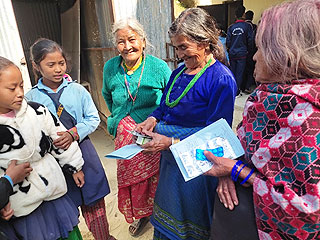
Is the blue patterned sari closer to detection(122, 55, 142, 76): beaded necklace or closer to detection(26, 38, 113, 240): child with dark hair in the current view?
detection(26, 38, 113, 240): child with dark hair

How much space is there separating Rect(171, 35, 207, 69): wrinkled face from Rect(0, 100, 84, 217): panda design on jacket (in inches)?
36.4

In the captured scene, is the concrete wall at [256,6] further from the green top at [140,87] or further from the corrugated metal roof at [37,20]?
the green top at [140,87]

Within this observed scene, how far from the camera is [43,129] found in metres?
1.38

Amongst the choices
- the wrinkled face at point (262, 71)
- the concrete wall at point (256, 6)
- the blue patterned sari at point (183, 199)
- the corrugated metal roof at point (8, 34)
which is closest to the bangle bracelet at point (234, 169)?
the wrinkled face at point (262, 71)

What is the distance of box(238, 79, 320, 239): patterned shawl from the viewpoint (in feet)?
Answer: 2.59

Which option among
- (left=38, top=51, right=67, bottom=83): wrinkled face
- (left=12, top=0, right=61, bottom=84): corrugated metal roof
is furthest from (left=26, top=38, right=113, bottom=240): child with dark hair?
(left=12, top=0, right=61, bottom=84): corrugated metal roof

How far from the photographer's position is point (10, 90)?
3.85 feet

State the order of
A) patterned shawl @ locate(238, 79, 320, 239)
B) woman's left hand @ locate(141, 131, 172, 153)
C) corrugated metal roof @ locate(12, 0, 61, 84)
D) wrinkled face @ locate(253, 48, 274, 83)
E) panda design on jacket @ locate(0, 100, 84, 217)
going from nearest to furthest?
patterned shawl @ locate(238, 79, 320, 239), wrinkled face @ locate(253, 48, 274, 83), panda design on jacket @ locate(0, 100, 84, 217), woman's left hand @ locate(141, 131, 172, 153), corrugated metal roof @ locate(12, 0, 61, 84)

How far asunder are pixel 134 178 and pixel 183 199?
68 cm

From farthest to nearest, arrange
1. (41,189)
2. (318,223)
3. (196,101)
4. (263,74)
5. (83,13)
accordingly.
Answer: (83,13) < (196,101) < (41,189) < (263,74) < (318,223)

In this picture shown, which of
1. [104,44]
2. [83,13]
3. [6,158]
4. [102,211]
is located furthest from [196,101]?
[83,13]

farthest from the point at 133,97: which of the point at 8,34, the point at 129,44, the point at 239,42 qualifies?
the point at 239,42

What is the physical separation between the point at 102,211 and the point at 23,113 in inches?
44.0

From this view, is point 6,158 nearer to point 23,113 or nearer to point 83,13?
point 23,113
